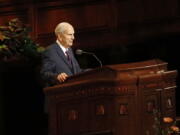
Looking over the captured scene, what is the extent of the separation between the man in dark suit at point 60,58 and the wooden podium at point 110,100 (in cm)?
35

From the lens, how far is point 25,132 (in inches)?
299

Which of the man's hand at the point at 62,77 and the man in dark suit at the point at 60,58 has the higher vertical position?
the man in dark suit at the point at 60,58

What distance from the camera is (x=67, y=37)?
7.12 m

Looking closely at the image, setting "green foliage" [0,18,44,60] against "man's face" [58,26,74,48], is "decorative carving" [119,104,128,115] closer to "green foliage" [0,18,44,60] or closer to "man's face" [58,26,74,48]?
"man's face" [58,26,74,48]

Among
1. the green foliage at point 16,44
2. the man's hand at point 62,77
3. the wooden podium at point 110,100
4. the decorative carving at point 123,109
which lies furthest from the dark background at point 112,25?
the decorative carving at point 123,109

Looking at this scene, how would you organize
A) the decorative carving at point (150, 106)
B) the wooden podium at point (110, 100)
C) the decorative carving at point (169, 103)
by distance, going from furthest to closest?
the decorative carving at point (169, 103) → the decorative carving at point (150, 106) → the wooden podium at point (110, 100)

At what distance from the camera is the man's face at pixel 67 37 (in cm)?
708

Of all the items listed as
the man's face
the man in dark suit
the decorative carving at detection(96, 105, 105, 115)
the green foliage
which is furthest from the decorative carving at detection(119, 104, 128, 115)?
the green foliage

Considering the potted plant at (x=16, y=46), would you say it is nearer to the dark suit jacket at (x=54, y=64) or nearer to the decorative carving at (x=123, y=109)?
the dark suit jacket at (x=54, y=64)

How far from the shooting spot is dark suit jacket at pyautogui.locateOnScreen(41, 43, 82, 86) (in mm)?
6991

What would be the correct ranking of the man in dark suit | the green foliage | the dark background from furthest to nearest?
the dark background < the green foliage < the man in dark suit

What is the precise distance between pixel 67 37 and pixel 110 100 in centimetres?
94

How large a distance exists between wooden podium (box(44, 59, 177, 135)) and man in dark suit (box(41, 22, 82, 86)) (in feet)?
1.13

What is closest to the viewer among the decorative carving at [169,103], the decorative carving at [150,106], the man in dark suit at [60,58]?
the decorative carving at [150,106]
